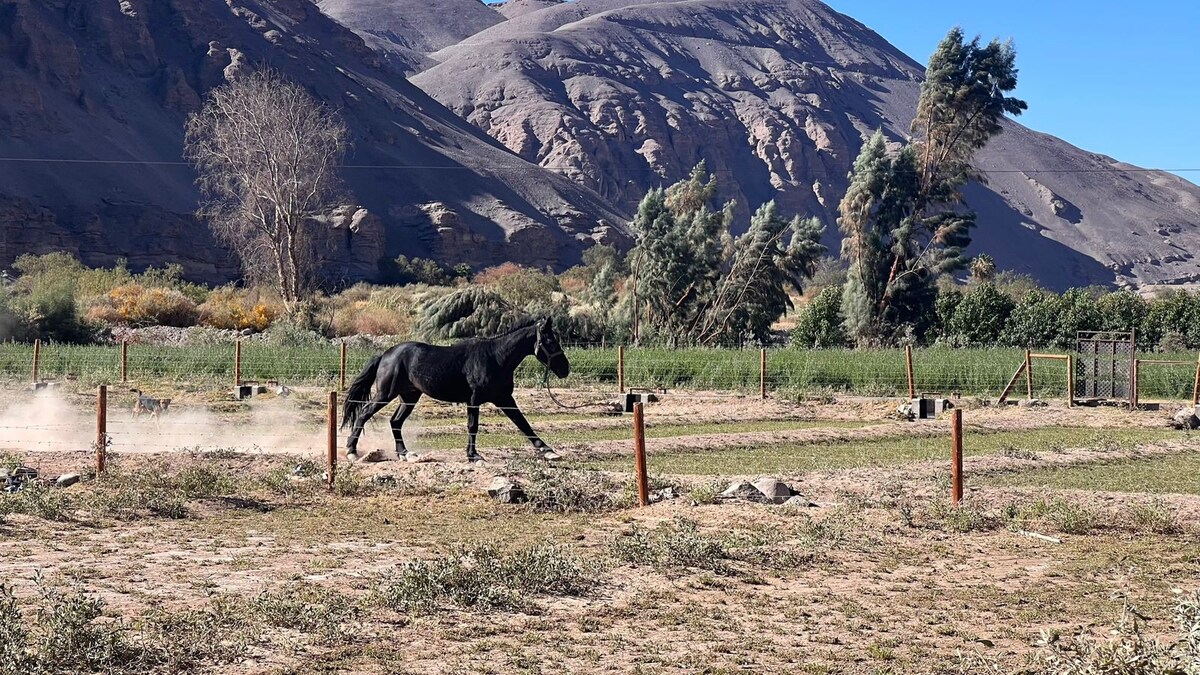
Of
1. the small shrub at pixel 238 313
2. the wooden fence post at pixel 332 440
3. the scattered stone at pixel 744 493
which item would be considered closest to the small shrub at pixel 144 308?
the small shrub at pixel 238 313

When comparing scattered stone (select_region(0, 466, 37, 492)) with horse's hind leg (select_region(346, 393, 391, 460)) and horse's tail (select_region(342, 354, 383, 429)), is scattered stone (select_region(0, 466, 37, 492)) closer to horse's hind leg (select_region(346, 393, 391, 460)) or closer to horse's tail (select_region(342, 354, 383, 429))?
horse's hind leg (select_region(346, 393, 391, 460))

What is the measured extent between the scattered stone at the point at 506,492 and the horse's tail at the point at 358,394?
11.9ft

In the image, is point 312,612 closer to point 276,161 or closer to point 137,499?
point 137,499

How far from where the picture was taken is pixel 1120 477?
1535 centimetres

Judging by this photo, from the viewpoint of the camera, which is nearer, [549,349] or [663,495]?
[663,495]

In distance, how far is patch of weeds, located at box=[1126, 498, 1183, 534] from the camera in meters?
10.9

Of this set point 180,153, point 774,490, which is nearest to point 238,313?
point 180,153

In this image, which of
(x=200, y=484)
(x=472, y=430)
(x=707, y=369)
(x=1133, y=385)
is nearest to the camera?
(x=200, y=484)

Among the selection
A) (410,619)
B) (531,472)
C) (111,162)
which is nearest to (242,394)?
(531,472)

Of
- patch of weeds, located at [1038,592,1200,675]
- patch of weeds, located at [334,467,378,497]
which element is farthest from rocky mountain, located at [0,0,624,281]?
patch of weeds, located at [1038,592,1200,675]

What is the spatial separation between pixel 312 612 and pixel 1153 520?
7.47 meters

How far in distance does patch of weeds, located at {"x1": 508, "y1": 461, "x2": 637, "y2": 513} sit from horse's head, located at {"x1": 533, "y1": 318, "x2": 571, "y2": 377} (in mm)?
2872

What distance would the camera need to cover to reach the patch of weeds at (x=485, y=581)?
793 cm

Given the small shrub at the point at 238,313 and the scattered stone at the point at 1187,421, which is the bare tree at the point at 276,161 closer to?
the small shrub at the point at 238,313
